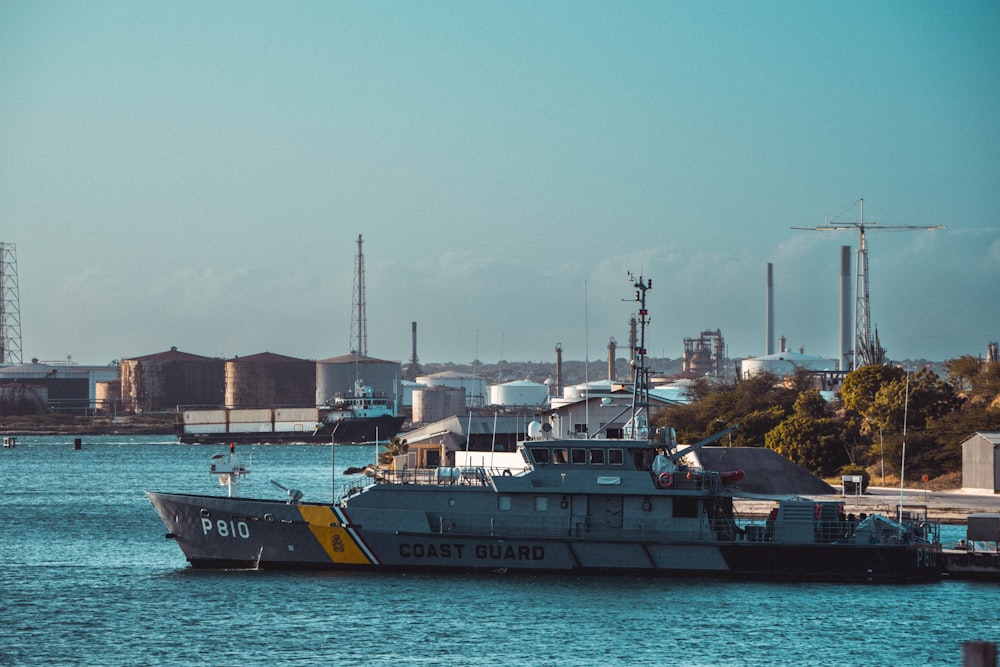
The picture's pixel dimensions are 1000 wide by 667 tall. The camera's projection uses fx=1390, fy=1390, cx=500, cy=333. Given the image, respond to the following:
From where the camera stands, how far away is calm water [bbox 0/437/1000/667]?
29.7 meters

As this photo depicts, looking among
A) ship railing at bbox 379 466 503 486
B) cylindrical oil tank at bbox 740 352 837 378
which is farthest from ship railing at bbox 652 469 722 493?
cylindrical oil tank at bbox 740 352 837 378

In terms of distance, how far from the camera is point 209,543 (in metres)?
40.0

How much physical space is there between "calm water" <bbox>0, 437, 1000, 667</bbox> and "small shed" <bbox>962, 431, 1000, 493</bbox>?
2080 centimetres

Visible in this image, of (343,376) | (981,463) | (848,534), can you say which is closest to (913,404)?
(981,463)

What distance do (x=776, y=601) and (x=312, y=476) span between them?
6188 centimetres

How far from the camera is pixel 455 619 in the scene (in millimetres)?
32906

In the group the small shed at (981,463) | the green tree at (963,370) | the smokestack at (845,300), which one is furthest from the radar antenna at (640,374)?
the smokestack at (845,300)

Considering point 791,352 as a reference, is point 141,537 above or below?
below

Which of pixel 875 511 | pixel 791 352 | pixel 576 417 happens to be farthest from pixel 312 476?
pixel 791 352

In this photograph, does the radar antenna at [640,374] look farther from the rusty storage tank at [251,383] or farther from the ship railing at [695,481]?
the rusty storage tank at [251,383]

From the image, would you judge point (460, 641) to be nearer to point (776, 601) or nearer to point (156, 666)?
point (156, 666)

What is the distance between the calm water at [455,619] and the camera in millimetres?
29656

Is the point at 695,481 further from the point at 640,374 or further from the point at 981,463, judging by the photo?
the point at 981,463

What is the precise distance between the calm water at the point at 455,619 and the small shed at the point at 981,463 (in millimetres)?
20798
